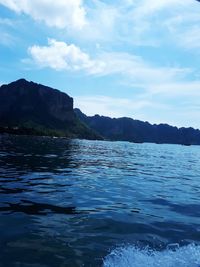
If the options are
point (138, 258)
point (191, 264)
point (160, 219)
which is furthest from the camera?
point (160, 219)

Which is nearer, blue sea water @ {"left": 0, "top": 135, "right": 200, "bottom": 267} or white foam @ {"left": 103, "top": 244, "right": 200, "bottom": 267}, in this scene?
white foam @ {"left": 103, "top": 244, "right": 200, "bottom": 267}

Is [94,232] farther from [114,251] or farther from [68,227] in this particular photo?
[114,251]

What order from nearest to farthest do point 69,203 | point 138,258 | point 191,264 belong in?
point 191,264, point 138,258, point 69,203

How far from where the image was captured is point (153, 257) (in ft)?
34.6

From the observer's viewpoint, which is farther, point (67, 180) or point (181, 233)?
point (67, 180)

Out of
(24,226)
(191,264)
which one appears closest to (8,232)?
(24,226)

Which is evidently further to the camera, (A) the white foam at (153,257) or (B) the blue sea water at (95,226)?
(B) the blue sea water at (95,226)

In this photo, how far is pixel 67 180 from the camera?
27344mm

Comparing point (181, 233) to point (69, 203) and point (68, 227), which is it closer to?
point (68, 227)

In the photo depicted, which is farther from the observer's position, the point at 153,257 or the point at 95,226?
the point at 95,226

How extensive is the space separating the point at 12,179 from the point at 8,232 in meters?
13.5

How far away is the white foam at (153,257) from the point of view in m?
9.77

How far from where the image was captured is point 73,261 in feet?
33.3

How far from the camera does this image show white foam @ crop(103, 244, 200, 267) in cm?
977
